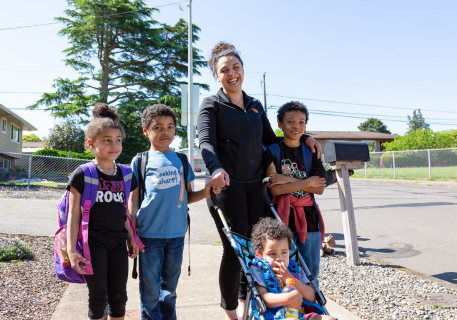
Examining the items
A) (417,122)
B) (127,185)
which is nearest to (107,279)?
(127,185)

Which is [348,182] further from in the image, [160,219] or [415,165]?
[415,165]

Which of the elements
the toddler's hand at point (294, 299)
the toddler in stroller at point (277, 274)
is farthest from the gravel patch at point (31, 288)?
the toddler's hand at point (294, 299)

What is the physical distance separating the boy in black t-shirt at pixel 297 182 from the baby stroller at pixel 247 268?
0.20 m

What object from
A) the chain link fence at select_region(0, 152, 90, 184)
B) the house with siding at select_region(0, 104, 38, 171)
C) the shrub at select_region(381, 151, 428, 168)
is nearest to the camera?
the chain link fence at select_region(0, 152, 90, 184)

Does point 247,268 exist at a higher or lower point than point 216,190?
lower

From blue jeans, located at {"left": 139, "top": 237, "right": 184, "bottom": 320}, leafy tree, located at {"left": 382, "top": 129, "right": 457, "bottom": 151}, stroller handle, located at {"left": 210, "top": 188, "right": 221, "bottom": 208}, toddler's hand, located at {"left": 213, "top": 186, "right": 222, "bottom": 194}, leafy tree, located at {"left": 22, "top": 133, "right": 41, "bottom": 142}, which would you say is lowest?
blue jeans, located at {"left": 139, "top": 237, "right": 184, "bottom": 320}

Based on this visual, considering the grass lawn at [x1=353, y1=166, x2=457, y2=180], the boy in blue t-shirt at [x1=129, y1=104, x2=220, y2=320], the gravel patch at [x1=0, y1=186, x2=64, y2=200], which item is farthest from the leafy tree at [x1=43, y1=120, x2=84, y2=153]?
the boy in blue t-shirt at [x1=129, y1=104, x2=220, y2=320]

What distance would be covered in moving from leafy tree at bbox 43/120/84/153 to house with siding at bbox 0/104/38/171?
2.22m

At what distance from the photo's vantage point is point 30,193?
12.5 m

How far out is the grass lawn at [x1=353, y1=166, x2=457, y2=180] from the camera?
2073cm

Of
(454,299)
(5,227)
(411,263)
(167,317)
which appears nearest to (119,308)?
(167,317)

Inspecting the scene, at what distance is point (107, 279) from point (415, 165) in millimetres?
24807

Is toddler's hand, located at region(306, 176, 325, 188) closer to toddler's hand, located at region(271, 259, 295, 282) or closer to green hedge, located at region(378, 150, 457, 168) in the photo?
toddler's hand, located at region(271, 259, 295, 282)

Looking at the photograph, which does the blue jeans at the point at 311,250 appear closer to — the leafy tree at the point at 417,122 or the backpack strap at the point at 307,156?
the backpack strap at the point at 307,156
